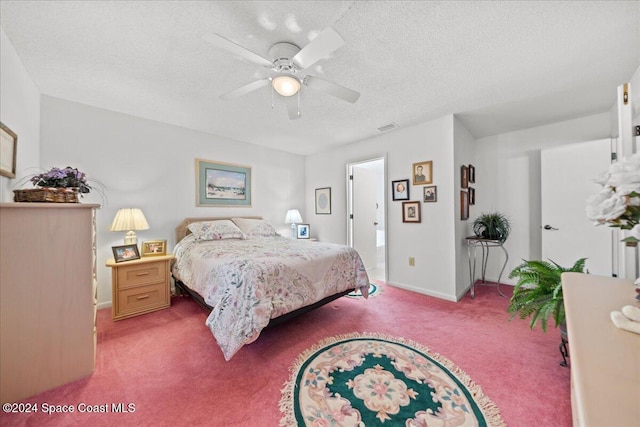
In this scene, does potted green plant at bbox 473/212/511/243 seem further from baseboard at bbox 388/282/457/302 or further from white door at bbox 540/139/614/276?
baseboard at bbox 388/282/457/302

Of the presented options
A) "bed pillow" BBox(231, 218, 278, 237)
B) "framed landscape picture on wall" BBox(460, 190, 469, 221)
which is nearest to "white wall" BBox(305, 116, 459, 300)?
"framed landscape picture on wall" BBox(460, 190, 469, 221)

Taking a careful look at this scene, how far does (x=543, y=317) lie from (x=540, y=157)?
2.82 meters

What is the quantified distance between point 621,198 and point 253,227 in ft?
12.0

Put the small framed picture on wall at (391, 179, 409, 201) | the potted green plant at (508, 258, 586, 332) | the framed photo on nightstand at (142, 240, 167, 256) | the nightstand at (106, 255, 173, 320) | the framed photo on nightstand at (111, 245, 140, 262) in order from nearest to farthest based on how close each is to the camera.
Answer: the potted green plant at (508, 258, 586, 332), the nightstand at (106, 255, 173, 320), the framed photo on nightstand at (111, 245, 140, 262), the framed photo on nightstand at (142, 240, 167, 256), the small framed picture on wall at (391, 179, 409, 201)

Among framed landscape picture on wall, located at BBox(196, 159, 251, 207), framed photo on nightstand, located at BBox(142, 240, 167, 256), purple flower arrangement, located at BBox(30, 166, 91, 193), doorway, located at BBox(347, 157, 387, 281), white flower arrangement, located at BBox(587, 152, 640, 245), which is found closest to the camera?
white flower arrangement, located at BBox(587, 152, 640, 245)

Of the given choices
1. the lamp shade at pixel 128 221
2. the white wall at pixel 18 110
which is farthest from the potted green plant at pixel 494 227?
the white wall at pixel 18 110

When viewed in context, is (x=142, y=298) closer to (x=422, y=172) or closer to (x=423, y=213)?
(x=423, y=213)

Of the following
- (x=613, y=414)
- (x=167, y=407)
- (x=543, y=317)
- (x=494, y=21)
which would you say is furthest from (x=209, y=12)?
(x=543, y=317)

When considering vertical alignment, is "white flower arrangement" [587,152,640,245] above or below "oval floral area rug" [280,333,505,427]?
above

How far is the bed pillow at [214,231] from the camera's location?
3.16m

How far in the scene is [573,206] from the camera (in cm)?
297

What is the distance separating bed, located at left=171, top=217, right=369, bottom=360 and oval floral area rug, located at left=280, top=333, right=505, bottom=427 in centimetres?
45

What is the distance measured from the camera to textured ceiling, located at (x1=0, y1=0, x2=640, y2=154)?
148 centimetres

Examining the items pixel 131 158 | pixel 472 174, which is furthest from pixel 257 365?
pixel 472 174
